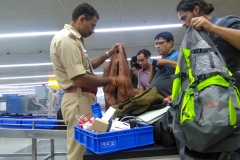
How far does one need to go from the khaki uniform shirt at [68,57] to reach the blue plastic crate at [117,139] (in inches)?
18.1

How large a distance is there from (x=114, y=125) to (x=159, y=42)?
1.12 meters

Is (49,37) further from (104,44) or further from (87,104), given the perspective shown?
(87,104)

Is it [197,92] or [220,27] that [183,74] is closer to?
[197,92]

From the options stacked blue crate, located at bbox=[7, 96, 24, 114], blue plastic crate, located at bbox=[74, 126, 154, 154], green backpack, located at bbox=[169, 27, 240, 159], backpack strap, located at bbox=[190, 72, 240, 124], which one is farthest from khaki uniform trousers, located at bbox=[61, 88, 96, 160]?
stacked blue crate, located at bbox=[7, 96, 24, 114]

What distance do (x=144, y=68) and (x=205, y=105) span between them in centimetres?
154

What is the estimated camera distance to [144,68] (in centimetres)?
230

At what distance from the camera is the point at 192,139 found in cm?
78

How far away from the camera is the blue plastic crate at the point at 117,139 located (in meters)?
0.83

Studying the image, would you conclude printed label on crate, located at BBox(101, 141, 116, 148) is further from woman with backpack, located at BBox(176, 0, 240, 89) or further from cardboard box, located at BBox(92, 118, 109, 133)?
woman with backpack, located at BBox(176, 0, 240, 89)

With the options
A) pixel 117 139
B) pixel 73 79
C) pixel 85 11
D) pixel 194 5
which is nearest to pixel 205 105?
pixel 117 139

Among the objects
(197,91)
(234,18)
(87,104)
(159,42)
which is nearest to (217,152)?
(197,91)

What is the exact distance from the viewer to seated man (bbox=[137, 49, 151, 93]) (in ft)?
7.18

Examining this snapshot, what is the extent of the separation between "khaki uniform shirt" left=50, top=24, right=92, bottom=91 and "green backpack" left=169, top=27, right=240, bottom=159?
666mm

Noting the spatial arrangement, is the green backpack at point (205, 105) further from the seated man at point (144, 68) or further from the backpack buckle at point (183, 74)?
the seated man at point (144, 68)
